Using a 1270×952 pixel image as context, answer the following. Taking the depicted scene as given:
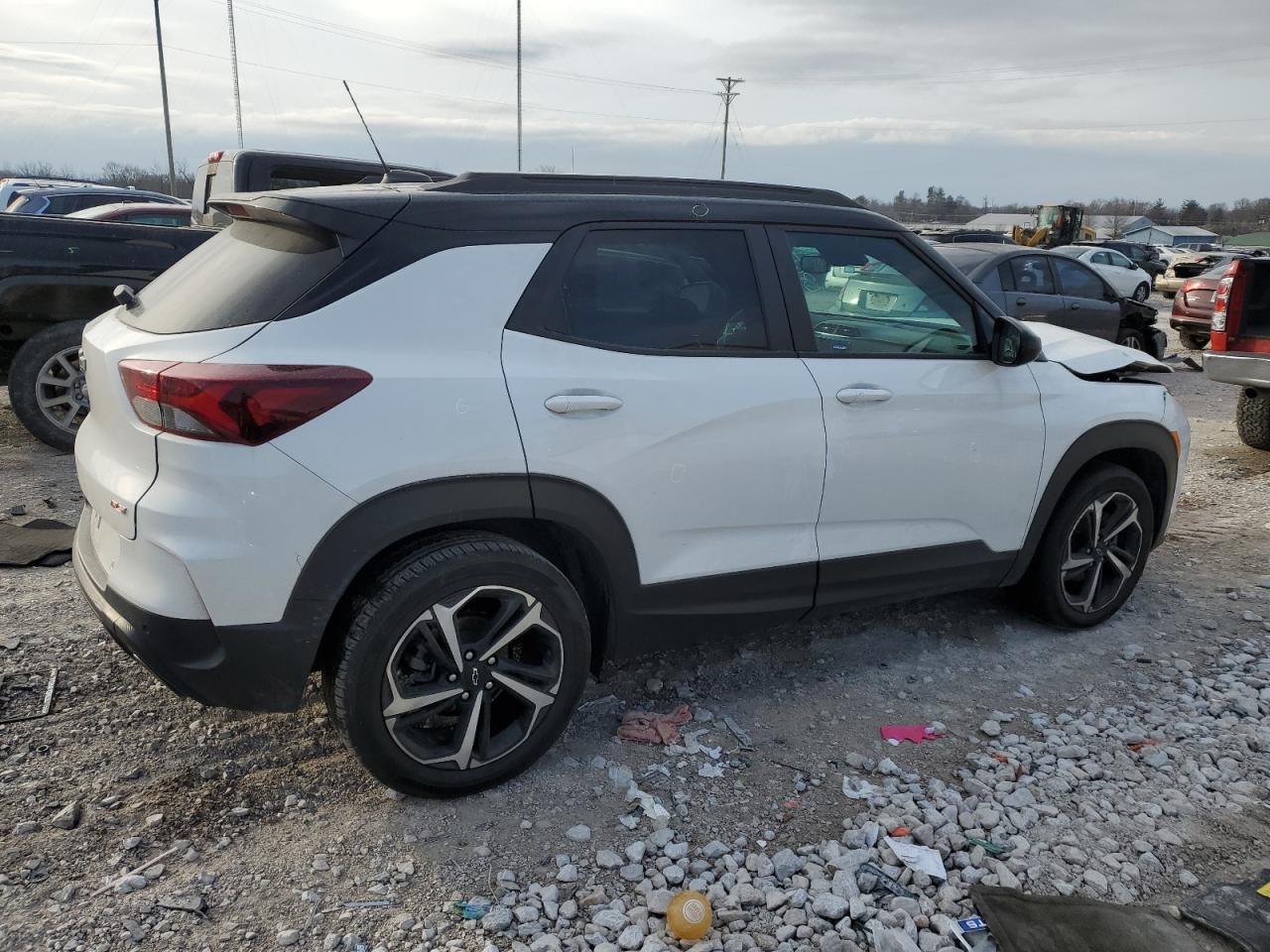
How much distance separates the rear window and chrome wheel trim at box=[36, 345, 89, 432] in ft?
14.2

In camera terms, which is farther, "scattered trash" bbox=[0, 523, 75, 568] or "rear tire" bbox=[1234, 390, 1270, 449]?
"rear tire" bbox=[1234, 390, 1270, 449]

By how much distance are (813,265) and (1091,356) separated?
157 cm

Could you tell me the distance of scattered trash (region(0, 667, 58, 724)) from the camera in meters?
3.44

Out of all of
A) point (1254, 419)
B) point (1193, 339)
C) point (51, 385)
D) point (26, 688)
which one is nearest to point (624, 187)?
point (26, 688)

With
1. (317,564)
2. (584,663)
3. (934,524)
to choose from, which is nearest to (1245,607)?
(934,524)

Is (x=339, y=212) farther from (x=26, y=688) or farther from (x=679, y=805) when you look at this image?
(x=26, y=688)

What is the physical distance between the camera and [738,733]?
3.55 meters

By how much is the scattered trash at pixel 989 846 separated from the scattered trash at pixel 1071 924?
18cm


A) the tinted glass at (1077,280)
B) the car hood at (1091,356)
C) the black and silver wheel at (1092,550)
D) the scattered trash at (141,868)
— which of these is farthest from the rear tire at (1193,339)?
the scattered trash at (141,868)

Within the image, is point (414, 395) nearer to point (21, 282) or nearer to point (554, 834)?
point (554, 834)

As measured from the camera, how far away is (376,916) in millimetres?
2596

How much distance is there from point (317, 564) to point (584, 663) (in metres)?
0.93

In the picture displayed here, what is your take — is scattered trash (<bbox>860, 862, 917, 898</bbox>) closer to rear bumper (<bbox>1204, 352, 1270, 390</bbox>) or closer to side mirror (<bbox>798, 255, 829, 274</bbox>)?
side mirror (<bbox>798, 255, 829, 274</bbox>)

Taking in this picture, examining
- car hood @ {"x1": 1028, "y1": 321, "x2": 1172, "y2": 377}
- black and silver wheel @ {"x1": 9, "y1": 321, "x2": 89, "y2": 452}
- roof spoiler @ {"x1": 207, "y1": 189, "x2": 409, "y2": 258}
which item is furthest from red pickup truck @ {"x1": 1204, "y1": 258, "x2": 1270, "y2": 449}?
→ black and silver wheel @ {"x1": 9, "y1": 321, "x2": 89, "y2": 452}
